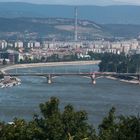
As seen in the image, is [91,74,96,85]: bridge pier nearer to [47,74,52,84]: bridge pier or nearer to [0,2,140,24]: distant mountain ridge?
[47,74,52,84]: bridge pier

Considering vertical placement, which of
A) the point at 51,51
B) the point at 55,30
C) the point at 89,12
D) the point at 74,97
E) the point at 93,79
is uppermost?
the point at 89,12

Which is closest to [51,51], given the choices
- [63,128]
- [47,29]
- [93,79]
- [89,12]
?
[93,79]

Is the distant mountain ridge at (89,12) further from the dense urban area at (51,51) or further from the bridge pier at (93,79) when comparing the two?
the bridge pier at (93,79)

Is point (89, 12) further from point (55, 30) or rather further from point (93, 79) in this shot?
point (93, 79)

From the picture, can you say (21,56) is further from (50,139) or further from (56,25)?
(50,139)

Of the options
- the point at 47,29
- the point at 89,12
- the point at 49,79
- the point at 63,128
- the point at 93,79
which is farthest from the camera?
the point at 89,12
